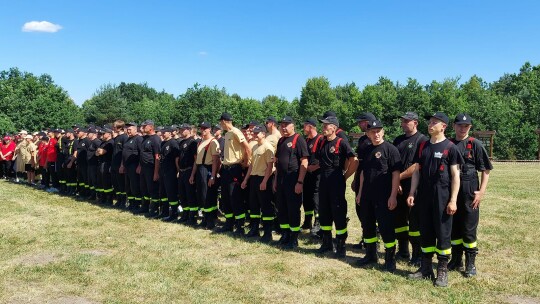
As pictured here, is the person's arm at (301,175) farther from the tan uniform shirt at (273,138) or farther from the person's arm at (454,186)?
the person's arm at (454,186)

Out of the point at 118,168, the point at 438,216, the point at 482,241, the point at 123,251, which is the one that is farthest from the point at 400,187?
the point at 118,168

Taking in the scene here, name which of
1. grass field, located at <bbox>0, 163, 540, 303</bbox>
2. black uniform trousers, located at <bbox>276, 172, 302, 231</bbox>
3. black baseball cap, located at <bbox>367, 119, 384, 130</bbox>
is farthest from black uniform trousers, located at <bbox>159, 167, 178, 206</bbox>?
black baseball cap, located at <bbox>367, 119, 384, 130</bbox>

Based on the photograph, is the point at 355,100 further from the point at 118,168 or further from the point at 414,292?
the point at 414,292

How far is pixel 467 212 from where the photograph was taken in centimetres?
598

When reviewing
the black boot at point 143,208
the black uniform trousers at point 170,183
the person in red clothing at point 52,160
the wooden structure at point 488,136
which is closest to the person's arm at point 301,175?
the black uniform trousers at point 170,183

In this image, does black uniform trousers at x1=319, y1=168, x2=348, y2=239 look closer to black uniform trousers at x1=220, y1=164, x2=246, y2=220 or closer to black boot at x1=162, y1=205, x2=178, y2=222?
black uniform trousers at x1=220, y1=164, x2=246, y2=220

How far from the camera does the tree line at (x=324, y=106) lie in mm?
38438

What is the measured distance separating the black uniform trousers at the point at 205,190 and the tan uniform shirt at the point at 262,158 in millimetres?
1378

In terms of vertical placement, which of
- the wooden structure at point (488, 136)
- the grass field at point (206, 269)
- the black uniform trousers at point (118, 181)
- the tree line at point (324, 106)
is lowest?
the grass field at point (206, 269)

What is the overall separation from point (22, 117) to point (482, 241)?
4664 cm

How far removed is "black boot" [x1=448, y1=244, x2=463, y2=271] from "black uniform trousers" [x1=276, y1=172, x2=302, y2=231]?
2546mm

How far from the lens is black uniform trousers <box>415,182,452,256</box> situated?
5.61 metres

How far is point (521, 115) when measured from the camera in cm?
3953

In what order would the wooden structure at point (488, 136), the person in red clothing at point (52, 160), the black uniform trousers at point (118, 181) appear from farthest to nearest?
the wooden structure at point (488, 136), the person in red clothing at point (52, 160), the black uniform trousers at point (118, 181)
